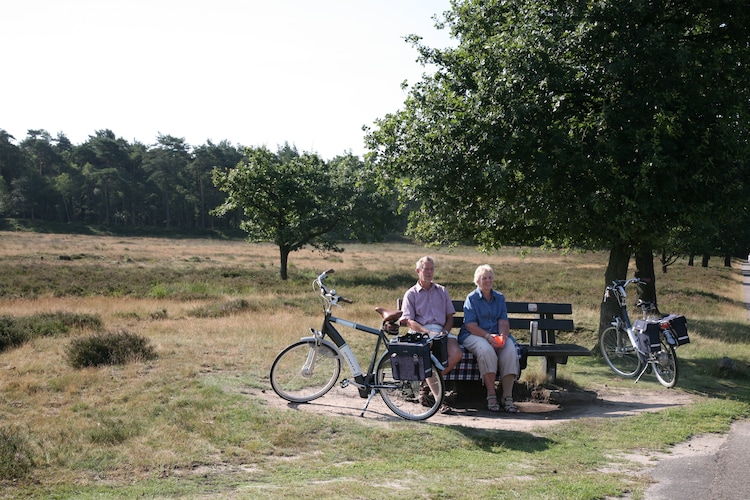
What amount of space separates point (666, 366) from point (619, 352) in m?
1.11

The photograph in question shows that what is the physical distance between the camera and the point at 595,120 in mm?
11609

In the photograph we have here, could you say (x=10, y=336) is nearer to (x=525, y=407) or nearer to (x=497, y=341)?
(x=497, y=341)

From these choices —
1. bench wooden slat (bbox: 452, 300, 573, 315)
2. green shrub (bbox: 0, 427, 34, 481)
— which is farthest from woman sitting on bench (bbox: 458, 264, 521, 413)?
green shrub (bbox: 0, 427, 34, 481)

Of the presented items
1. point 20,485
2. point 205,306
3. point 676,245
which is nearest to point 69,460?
point 20,485

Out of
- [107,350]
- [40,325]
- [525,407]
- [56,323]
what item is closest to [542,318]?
[525,407]

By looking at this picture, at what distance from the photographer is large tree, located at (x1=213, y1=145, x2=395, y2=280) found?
114 feet

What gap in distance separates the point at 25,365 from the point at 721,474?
9427 mm

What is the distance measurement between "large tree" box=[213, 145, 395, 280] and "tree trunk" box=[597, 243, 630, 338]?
67.4 ft

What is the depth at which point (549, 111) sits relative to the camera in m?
11.6

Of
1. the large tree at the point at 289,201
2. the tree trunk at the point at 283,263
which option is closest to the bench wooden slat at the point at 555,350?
the large tree at the point at 289,201

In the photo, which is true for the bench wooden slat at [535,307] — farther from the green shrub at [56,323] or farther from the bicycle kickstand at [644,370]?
the green shrub at [56,323]

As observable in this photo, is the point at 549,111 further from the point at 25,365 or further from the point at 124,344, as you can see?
the point at 25,365

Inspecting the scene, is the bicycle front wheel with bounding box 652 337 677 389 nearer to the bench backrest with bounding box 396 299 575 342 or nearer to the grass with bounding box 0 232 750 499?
the grass with bounding box 0 232 750 499

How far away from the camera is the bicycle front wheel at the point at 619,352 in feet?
35.1
